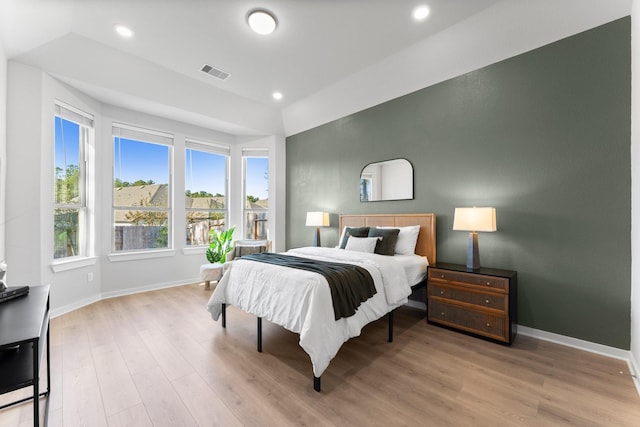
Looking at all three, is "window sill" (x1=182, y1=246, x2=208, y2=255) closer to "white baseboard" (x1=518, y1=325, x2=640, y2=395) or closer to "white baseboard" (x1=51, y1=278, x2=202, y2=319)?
A: "white baseboard" (x1=51, y1=278, x2=202, y2=319)

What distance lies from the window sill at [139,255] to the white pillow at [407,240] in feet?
12.7

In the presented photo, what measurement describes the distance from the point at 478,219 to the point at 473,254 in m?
0.41

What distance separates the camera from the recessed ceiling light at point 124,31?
2844mm

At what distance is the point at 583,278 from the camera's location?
Result: 2.54m

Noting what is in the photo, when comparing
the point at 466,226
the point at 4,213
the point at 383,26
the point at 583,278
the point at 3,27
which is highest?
the point at 383,26

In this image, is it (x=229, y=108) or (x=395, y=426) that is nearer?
(x=395, y=426)

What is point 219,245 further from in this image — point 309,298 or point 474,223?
point 474,223

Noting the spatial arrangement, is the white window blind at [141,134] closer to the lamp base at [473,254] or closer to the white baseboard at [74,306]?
the white baseboard at [74,306]

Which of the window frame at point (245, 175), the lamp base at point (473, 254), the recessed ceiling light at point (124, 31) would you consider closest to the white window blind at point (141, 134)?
the window frame at point (245, 175)

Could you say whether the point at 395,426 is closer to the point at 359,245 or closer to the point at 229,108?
the point at 359,245

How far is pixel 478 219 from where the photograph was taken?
9.20 feet

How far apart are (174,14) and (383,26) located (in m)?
2.10

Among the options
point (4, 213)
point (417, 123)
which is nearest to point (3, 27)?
point (4, 213)

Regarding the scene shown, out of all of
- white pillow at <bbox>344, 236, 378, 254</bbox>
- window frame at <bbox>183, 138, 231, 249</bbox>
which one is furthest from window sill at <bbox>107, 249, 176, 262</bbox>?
white pillow at <bbox>344, 236, 378, 254</bbox>
